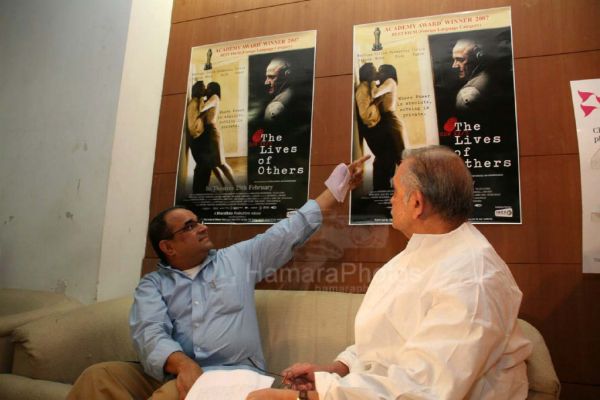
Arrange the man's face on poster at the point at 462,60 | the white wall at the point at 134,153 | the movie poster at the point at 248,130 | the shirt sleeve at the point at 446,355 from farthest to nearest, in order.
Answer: the white wall at the point at 134,153 → the movie poster at the point at 248,130 → the man's face on poster at the point at 462,60 → the shirt sleeve at the point at 446,355

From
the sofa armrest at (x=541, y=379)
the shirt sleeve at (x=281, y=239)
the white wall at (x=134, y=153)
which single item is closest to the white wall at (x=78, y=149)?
the white wall at (x=134, y=153)

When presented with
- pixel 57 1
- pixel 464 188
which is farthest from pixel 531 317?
pixel 57 1

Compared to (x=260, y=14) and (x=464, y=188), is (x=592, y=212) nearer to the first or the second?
(x=464, y=188)

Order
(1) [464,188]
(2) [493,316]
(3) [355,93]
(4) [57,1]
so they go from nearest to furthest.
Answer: (2) [493,316]
(1) [464,188]
(3) [355,93]
(4) [57,1]

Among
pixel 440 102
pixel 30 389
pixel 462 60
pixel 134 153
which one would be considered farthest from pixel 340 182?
pixel 30 389

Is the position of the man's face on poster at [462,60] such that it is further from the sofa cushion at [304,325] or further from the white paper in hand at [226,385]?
the white paper in hand at [226,385]

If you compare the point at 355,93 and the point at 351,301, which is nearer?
the point at 351,301

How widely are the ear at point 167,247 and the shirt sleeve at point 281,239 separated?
31 cm

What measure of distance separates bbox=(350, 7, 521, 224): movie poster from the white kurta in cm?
78

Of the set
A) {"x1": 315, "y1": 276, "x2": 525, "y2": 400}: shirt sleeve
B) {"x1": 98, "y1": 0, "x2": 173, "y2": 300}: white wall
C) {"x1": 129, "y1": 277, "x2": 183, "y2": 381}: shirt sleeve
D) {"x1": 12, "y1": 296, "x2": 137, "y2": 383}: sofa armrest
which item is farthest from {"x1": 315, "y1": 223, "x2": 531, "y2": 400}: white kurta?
{"x1": 98, "y1": 0, "x2": 173, "y2": 300}: white wall

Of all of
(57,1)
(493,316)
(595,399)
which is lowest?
(595,399)

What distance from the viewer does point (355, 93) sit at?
2.13 meters

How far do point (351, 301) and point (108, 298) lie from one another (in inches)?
53.8

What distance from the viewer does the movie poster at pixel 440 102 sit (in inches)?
73.9
